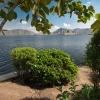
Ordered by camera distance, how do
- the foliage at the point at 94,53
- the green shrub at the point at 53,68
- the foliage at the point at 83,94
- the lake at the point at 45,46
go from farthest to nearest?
the lake at the point at 45,46, the green shrub at the point at 53,68, the foliage at the point at 94,53, the foliage at the point at 83,94

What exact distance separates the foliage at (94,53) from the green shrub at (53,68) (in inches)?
56.8

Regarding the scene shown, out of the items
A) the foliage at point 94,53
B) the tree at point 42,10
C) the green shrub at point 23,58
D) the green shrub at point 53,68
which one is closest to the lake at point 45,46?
the foliage at point 94,53

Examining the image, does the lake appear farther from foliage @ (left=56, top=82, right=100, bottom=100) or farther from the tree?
the tree

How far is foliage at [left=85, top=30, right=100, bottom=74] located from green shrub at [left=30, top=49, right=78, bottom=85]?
4.73ft

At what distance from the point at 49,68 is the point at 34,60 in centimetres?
82

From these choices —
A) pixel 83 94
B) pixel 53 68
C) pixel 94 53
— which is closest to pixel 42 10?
pixel 83 94

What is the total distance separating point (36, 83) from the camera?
9281 mm

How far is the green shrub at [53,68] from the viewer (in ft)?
28.6

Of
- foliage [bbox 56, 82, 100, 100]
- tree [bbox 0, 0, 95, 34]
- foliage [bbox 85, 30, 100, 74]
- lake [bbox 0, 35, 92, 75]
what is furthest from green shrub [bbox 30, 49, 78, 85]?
tree [bbox 0, 0, 95, 34]

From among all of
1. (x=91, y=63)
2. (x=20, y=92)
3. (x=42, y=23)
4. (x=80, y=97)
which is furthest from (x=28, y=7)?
(x=20, y=92)

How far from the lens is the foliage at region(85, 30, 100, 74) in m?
7.46

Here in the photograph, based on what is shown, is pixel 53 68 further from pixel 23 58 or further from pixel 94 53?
pixel 94 53

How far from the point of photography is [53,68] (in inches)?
348

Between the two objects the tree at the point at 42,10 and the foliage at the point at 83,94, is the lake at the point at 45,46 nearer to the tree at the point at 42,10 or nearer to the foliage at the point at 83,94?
the foliage at the point at 83,94
